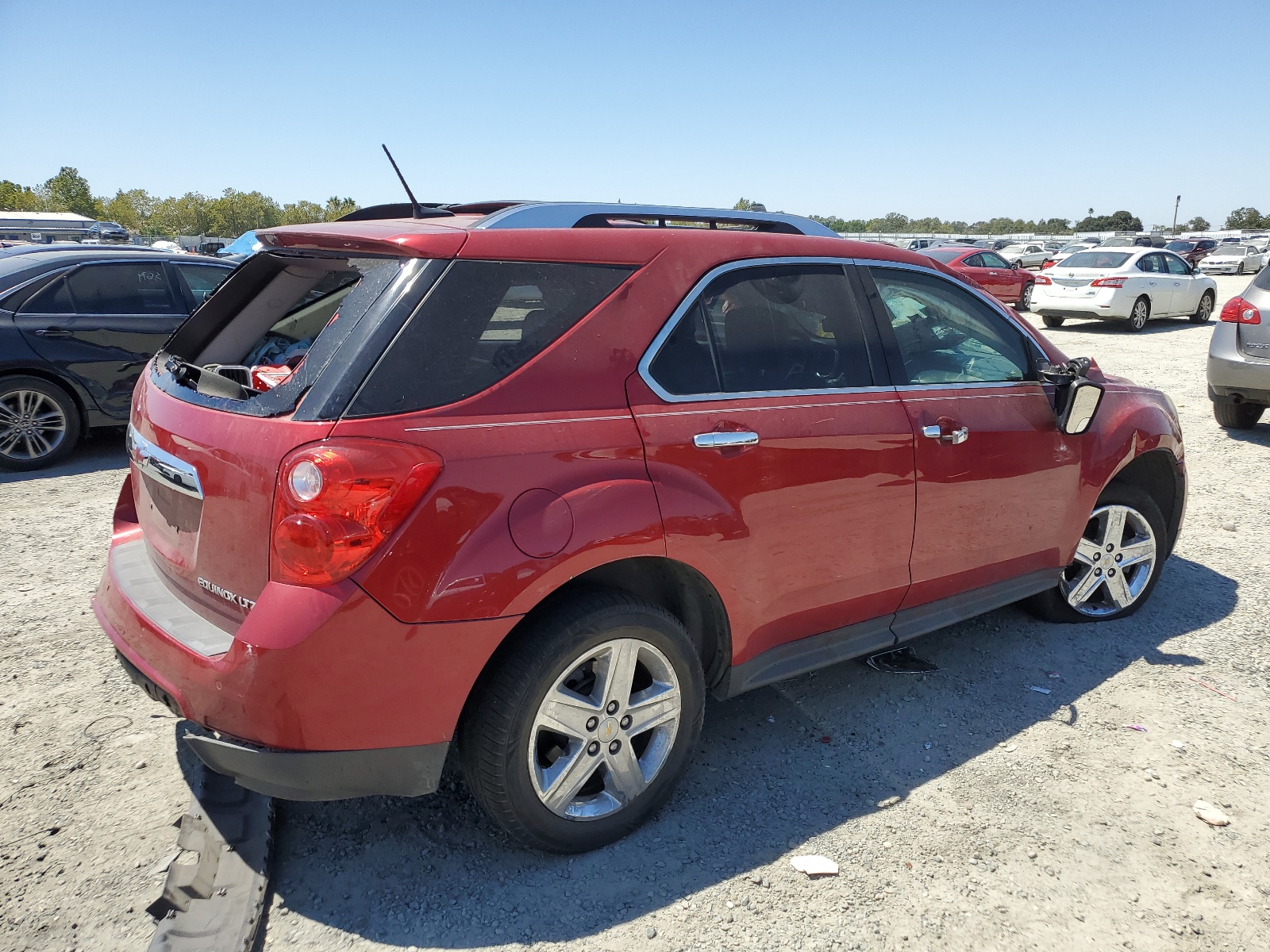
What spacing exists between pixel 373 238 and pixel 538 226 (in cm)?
49

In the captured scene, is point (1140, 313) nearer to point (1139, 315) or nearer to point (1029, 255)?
A: point (1139, 315)

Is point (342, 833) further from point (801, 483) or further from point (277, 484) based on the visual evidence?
point (801, 483)

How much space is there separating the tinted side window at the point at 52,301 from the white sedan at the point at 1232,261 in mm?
42470

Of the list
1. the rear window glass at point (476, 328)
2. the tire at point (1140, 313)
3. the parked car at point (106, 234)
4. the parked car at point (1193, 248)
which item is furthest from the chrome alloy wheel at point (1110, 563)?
the parked car at point (1193, 248)

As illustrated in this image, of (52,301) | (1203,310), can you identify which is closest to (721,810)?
(52,301)

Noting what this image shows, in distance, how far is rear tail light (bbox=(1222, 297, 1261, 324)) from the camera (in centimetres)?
795

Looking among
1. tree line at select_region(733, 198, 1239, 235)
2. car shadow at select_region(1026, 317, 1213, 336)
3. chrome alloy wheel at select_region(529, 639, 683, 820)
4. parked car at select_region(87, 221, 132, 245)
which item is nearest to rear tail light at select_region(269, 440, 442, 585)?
chrome alloy wheel at select_region(529, 639, 683, 820)

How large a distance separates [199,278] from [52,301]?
128 centimetres

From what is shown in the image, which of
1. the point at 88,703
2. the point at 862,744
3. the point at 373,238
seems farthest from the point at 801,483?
the point at 88,703

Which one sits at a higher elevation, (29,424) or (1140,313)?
(29,424)

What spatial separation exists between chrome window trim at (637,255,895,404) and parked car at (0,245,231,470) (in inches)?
247

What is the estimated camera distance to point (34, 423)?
714 cm

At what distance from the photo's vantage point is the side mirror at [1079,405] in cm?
379

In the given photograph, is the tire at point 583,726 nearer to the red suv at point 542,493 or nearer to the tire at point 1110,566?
the red suv at point 542,493
